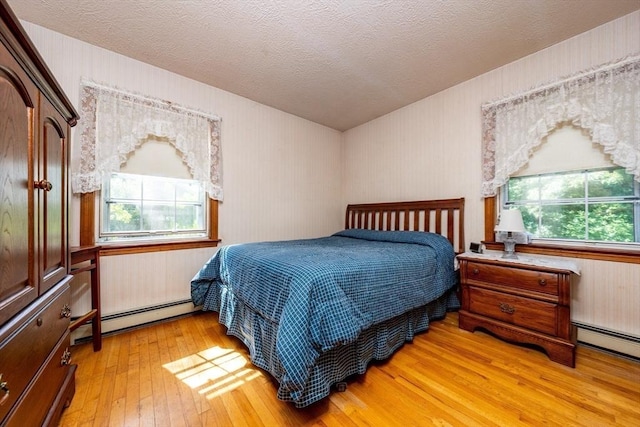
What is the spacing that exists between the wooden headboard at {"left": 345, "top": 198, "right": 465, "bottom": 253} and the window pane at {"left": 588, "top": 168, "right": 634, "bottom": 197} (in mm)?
960

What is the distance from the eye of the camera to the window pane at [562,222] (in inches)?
82.3

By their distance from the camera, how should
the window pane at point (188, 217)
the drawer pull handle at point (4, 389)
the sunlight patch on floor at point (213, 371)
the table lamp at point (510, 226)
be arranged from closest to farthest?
the drawer pull handle at point (4, 389)
the sunlight patch on floor at point (213, 371)
the table lamp at point (510, 226)
the window pane at point (188, 217)

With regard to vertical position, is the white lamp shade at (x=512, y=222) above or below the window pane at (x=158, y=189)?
below

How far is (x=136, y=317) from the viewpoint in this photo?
2.33 metres

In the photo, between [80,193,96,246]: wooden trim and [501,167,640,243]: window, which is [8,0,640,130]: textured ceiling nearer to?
[501,167,640,243]: window

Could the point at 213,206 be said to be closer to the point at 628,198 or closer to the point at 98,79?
the point at 98,79

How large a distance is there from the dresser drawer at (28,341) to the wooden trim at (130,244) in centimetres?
110

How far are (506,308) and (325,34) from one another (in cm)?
260

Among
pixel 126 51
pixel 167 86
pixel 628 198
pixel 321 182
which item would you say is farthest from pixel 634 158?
pixel 126 51

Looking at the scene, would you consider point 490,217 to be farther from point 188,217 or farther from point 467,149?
point 188,217

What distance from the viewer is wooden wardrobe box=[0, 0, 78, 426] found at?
81 centimetres

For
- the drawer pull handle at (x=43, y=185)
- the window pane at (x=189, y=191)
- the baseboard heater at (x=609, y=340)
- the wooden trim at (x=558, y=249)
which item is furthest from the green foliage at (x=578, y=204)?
the drawer pull handle at (x=43, y=185)

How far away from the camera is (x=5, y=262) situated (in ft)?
2.70

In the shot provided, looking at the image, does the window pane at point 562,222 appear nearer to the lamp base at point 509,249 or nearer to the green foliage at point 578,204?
the green foliage at point 578,204
